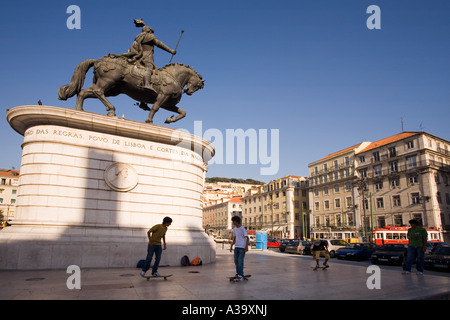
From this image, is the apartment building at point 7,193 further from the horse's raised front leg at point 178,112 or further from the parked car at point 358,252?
the parked car at point 358,252

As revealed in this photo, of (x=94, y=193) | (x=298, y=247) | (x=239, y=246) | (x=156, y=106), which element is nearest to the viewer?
(x=239, y=246)

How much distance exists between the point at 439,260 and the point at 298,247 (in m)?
15.3

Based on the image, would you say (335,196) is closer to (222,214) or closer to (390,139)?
(390,139)

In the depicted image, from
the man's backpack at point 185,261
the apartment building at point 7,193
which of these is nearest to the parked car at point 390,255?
the man's backpack at point 185,261

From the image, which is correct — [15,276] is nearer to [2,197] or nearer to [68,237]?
[68,237]

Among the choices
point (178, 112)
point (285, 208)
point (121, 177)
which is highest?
point (178, 112)

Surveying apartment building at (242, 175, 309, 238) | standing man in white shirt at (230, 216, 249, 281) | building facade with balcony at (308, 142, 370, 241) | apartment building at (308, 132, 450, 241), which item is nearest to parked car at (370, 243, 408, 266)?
standing man in white shirt at (230, 216, 249, 281)

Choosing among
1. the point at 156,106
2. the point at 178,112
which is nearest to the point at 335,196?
the point at 178,112

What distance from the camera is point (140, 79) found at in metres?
12.9

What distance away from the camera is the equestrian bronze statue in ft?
40.8

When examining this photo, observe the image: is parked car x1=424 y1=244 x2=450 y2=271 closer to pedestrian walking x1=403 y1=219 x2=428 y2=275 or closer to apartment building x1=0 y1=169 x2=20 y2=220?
pedestrian walking x1=403 y1=219 x2=428 y2=275

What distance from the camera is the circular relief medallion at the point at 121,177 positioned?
11312 mm

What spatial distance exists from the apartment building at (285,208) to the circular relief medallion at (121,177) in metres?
60.8

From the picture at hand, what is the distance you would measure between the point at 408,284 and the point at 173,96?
1074cm
